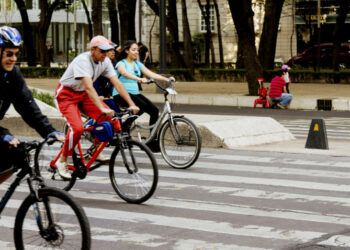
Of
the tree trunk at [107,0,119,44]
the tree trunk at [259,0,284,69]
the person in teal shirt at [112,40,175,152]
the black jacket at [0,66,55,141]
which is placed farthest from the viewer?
the tree trunk at [107,0,119,44]

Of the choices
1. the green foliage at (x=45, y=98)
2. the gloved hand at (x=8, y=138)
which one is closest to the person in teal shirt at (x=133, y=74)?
the gloved hand at (x=8, y=138)

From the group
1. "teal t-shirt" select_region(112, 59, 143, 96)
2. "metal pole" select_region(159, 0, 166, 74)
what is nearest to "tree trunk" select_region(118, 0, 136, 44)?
"metal pole" select_region(159, 0, 166, 74)

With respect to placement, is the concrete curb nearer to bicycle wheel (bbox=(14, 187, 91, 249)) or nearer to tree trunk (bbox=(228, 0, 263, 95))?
bicycle wheel (bbox=(14, 187, 91, 249))

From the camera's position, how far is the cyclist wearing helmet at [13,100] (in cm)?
537

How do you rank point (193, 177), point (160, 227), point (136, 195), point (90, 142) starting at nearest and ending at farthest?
point (160, 227) < point (136, 195) < point (90, 142) < point (193, 177)

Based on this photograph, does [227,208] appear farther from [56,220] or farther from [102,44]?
[56,220]

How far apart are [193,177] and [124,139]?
195cm

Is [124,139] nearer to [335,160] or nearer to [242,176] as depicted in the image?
[242,176]

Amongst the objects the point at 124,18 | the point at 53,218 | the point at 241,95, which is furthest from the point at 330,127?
the point at 124,18

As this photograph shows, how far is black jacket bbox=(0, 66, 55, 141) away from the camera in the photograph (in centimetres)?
555

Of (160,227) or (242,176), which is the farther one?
(242,176)

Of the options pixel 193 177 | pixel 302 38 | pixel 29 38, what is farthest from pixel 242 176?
pixel 302 38

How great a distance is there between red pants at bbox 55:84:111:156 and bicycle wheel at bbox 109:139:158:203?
0.47 meters

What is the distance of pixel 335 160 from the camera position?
39.0 feet
